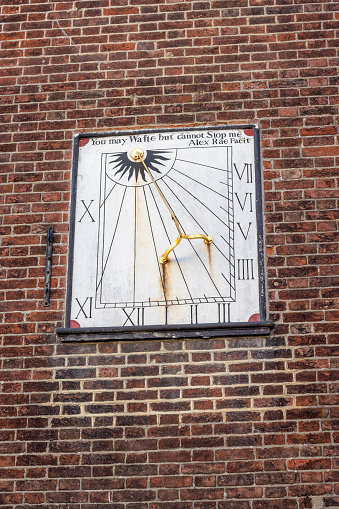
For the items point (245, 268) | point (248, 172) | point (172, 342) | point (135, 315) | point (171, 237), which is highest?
point (248, 172)

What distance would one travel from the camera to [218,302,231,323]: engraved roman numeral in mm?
5594

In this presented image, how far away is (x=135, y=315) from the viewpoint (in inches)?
223

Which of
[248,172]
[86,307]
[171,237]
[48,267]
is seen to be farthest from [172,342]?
[248,172]

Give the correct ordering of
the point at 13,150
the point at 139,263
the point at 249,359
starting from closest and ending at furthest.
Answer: the point at 249,359 → the point at 139,263 → the point at 13,150

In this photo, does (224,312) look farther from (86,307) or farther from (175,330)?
(86,307)

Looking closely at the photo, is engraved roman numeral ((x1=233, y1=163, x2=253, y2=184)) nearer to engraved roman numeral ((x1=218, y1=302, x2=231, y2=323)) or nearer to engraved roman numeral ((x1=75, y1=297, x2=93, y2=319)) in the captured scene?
engraved roman numeral ((x1=218, y1=302, x2=231, y2=323))

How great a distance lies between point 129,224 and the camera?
598 centimetres

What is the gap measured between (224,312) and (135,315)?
58cm

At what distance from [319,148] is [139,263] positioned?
1519 mm

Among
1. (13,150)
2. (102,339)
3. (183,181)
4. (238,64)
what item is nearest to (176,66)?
(238,64)

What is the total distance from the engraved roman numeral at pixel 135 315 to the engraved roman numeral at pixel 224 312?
501mm

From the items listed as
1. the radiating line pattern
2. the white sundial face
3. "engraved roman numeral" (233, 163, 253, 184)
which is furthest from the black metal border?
"engraved roman numeral" (233, 163, 253, 184)

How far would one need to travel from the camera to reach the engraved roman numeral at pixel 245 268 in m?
5.74

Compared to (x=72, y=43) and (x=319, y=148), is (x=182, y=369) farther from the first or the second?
(x=72, y=43)
